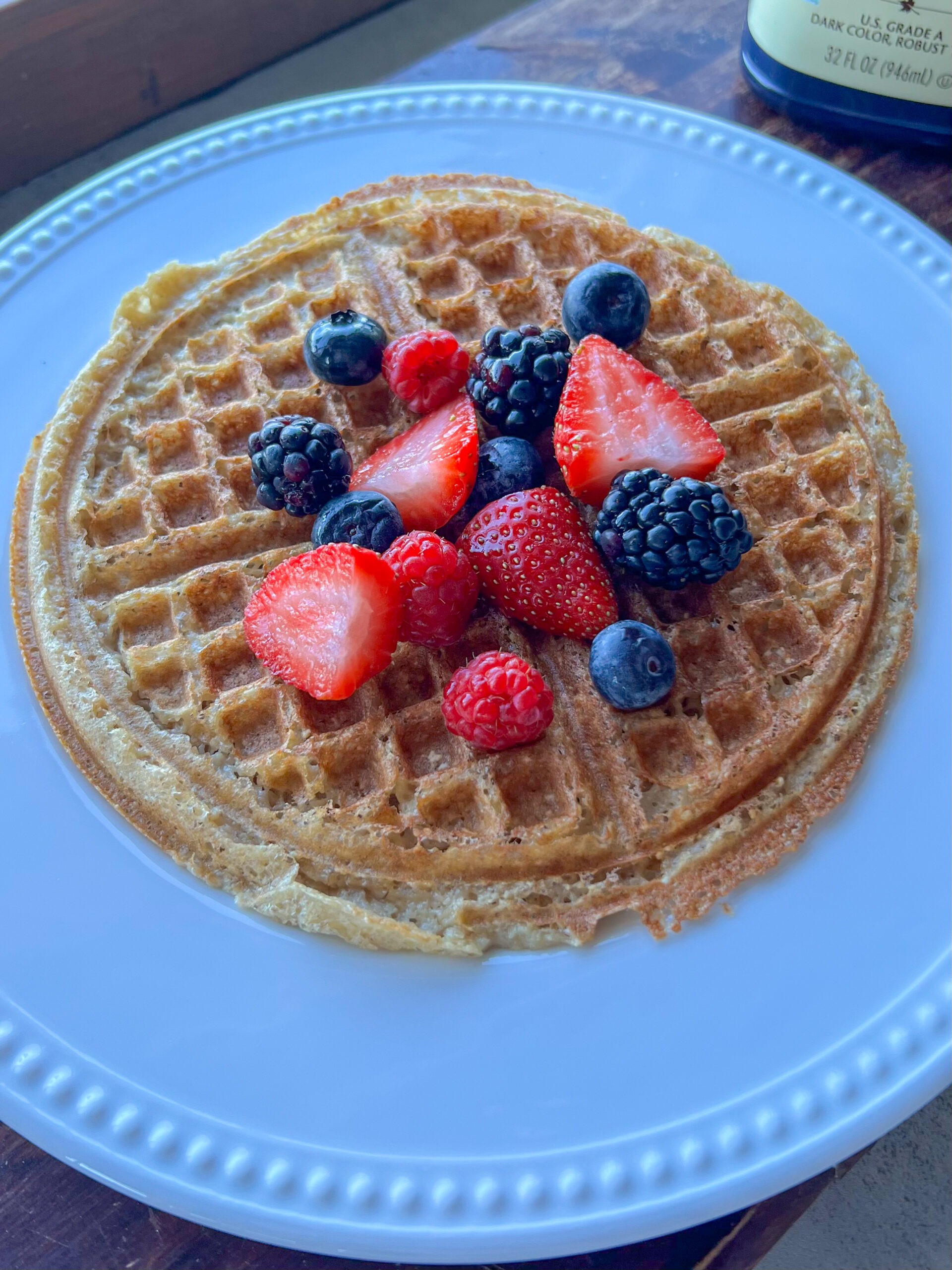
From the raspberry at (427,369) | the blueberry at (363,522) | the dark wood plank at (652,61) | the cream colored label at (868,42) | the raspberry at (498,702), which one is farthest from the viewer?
the dark wood plank at (652,61)

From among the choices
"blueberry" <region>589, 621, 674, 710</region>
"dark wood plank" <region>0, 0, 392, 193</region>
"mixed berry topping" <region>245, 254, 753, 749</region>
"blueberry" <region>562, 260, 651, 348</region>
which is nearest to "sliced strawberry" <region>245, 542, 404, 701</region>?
"mixed berry topping" <region>245, 254, 753, 749</region>

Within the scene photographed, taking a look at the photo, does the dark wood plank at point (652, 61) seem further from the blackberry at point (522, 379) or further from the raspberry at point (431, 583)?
the raspberry at point (431, 583)

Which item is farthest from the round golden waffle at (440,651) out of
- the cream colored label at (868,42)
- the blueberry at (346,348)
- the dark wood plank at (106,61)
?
the dark wood plank at (106,61)

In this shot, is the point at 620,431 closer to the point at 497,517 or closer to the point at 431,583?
the point at 497,517

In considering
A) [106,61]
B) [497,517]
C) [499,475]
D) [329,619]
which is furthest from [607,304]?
[106,61]

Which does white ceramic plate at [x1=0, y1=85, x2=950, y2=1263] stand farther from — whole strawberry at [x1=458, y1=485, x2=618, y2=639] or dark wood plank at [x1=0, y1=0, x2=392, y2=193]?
dark wood plank at [x1=0, y1=0, x2=392, y2=193]

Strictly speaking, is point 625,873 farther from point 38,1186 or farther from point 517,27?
point 517,27
